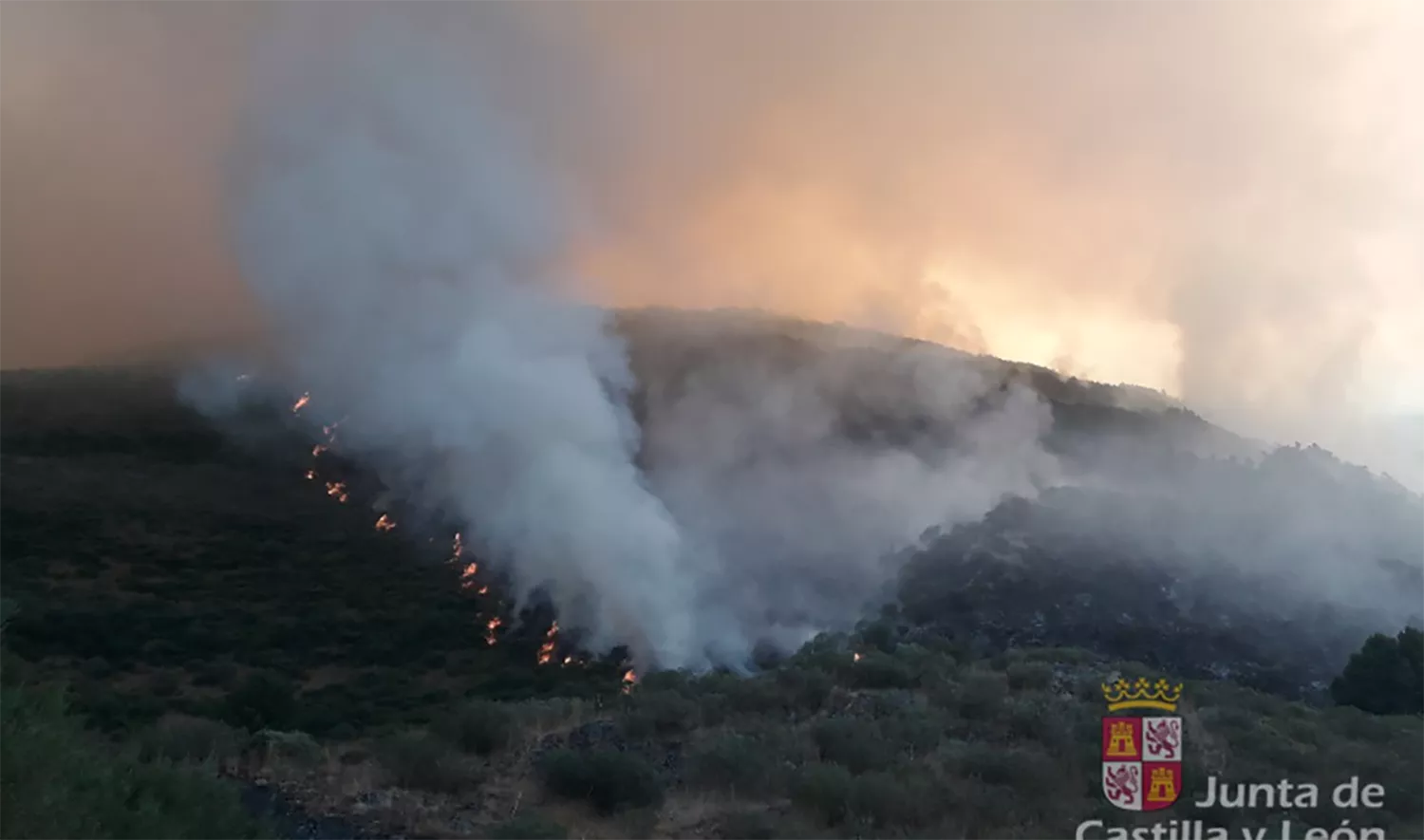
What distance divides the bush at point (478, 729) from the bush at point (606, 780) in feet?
8.91

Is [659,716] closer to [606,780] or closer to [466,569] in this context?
[606,780]

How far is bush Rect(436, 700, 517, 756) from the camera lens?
15.8 meters

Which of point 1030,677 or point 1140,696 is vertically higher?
point 1030,677

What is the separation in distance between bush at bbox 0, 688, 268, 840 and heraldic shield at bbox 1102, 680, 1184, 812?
9.70 metres

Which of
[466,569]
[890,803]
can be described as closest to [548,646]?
[466,569]

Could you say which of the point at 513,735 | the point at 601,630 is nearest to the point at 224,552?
the point at 601,630

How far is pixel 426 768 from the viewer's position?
44.1 ft

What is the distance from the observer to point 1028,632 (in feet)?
112

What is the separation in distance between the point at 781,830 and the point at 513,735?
6.92 meters

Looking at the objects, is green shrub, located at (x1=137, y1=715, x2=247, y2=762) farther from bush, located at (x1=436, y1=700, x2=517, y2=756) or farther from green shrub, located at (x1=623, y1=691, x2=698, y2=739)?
green shrub, located at (x1=623, y1=691, x2=698, y2=739)

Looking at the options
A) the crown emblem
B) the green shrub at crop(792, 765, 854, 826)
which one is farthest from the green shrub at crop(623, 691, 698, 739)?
the crown emblem

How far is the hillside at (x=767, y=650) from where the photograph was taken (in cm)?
1317

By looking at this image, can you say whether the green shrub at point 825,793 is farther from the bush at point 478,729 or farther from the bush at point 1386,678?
the bush at point 1386,678

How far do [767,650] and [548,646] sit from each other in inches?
310
